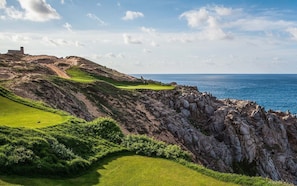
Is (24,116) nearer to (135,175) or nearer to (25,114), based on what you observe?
(25,114)

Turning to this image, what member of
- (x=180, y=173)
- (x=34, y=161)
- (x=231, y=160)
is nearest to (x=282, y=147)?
(x=231, y=160)

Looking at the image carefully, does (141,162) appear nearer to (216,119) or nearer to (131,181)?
(131,181)

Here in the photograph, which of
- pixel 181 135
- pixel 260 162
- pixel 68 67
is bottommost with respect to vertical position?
pixel 260 162

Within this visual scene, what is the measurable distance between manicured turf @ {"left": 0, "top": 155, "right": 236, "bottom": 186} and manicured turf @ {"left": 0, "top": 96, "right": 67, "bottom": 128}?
5.01 metres

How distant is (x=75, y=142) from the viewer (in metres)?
19.1

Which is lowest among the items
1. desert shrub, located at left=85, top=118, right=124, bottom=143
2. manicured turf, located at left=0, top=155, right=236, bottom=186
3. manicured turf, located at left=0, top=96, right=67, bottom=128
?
manicured turf, located at left=0, top=155, right=236, bottom=186

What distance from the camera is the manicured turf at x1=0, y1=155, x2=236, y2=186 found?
1566cm

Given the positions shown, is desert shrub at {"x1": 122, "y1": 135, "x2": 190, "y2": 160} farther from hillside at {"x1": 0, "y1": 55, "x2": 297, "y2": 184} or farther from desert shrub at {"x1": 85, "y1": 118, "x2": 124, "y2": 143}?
hillside at {"x1": 0, "y1": 55, "x2": 297, "y2": 184}

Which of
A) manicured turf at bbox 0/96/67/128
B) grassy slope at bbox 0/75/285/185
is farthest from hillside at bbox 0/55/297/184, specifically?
grassy slope at bbox 0/75/285/185

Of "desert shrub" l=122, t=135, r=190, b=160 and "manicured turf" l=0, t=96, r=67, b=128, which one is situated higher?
"manicured turf" l=0, t=96, r=67, b=128

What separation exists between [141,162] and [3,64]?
2998 centimetres

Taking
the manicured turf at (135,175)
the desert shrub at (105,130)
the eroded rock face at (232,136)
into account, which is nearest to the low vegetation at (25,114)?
the desert shrub at (105,130)

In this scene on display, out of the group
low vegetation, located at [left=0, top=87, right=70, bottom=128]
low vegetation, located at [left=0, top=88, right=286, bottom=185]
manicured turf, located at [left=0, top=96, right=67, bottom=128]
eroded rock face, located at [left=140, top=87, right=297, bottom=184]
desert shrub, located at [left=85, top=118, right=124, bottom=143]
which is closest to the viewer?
low vegetation, located at [left=0, top=88, right=286, bottom=185]

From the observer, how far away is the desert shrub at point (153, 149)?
20.2 meters
